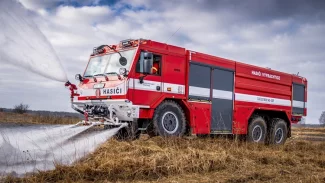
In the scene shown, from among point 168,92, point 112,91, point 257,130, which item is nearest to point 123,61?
point 112,91

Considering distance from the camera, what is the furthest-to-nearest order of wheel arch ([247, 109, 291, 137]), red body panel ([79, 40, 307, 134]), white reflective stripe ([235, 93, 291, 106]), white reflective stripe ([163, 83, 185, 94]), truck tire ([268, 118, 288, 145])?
truck tire ([268, 118, 288, 145]), wheel arch ([247, 109, 291, 137]), white reflective stripe ([235, 93, 291, 106]), white reflective stripe ([163, 83, 185, 94]), red body panel ([79, 40, 307, 134])

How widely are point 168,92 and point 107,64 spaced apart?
6.60ft

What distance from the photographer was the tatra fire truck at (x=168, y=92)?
9531mm

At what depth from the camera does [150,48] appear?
989cm

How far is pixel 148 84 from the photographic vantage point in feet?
31.9

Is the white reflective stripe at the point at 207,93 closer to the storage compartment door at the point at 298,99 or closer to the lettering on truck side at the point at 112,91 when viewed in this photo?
the lettering on truck side at the point at 112,91

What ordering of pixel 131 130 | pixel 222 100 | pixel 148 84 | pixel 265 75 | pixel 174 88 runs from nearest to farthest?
pixel 131 130 < pixel 148 84 < pixel 174 88 < pixel 222 100 < pixel 265 75

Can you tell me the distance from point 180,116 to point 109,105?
213cm

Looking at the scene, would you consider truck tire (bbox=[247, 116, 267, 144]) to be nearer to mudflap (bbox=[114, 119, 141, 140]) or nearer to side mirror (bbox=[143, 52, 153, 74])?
mudflap (bbox=[114, 119, 141, 140])

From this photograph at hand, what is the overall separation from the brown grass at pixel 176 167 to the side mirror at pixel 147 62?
6.64 feet

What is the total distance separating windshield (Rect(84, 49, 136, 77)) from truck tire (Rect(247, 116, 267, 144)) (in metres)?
5.68

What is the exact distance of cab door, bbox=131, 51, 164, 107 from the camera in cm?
948

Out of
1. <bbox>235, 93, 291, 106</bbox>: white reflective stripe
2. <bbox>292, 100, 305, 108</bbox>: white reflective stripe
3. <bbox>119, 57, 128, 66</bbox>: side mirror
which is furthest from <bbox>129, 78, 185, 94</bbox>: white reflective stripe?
<bbox>292, 100, 305, 108</bbox>: white reflective stripe

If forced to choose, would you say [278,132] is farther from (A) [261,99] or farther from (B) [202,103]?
(B) [202,103]
